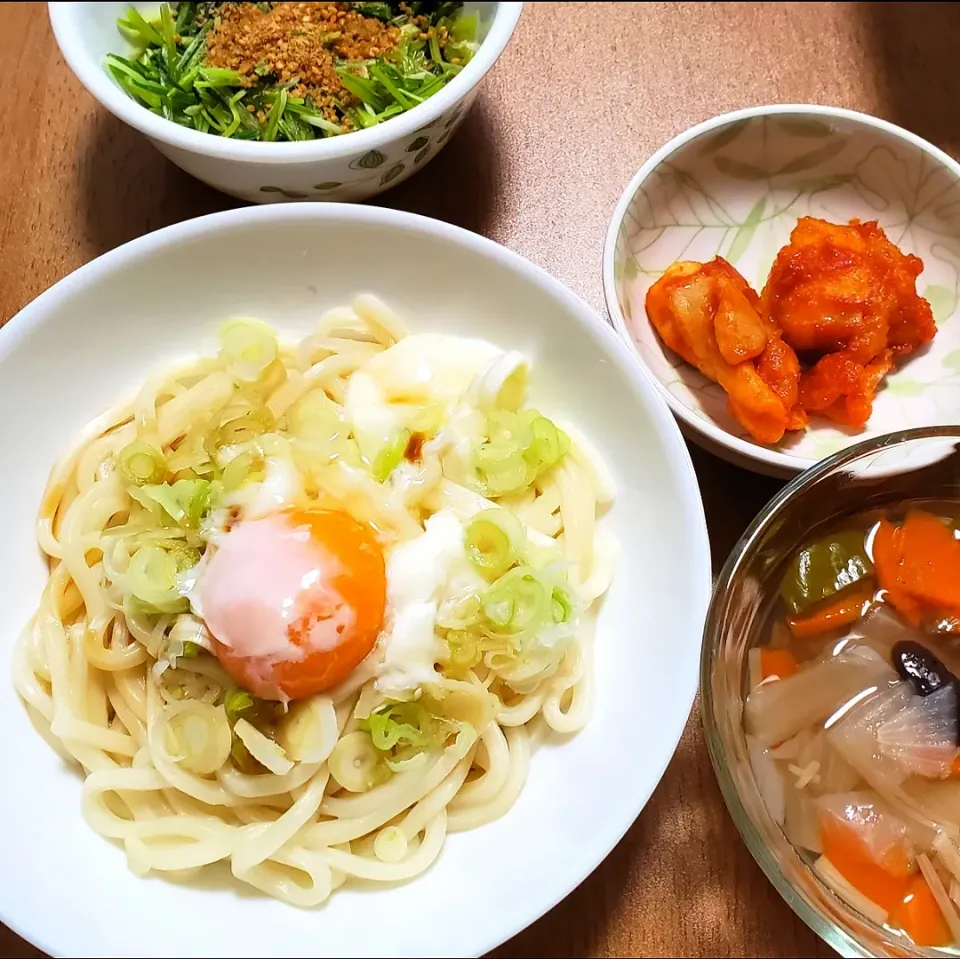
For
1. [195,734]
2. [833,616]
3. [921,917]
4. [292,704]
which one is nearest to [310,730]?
[292,704]

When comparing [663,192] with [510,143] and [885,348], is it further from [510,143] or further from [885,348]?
[885,348]

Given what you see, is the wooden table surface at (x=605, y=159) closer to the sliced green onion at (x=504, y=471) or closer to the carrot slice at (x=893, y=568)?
the carrot slice at (x=893, y=568)

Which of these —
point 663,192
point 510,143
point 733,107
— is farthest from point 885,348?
point 510,143

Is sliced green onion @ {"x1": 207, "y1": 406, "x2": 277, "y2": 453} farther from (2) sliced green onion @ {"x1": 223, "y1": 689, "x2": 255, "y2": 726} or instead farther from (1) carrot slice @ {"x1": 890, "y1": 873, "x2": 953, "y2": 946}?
(1) carrot slice @ {"x1": 890, "y1": 873, "x2": 953, "y2": 946}

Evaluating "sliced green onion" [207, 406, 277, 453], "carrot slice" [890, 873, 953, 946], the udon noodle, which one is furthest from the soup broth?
"sliced green onion" [207, 406, 277, 453]

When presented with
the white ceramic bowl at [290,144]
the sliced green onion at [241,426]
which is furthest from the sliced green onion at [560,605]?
the white ceramic bowl at [290,144]

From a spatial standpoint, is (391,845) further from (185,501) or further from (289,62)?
(289,62)

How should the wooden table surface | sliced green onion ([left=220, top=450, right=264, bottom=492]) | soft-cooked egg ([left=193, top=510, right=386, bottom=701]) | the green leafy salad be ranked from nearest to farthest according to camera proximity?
soft-cooked egg ([left=193, top=510, right=386, bottom=701]) < sliced green onion ([left=220, top=450, right=264, bottom=492]) < the wooden table surface < the green leafy salad
